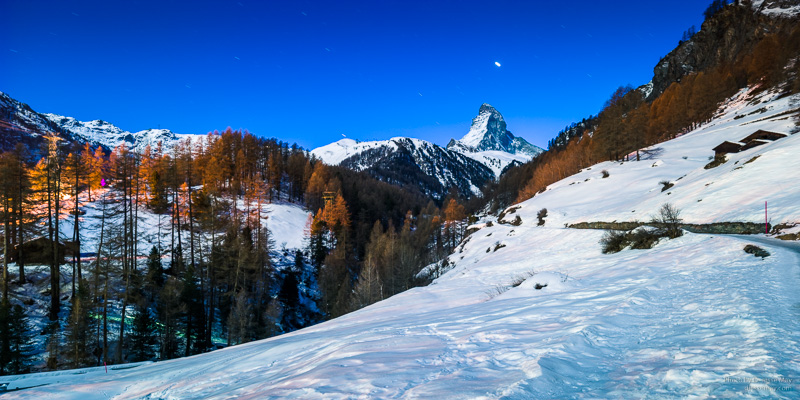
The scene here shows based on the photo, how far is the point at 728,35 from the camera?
81.6 metres

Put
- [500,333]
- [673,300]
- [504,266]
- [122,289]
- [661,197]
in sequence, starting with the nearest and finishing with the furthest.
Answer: [500,333] < [673,300] < [504,266] < [661,197] < [122,289]

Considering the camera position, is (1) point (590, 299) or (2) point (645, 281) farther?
(2) point (645, 281)

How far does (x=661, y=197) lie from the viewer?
76.7 feet

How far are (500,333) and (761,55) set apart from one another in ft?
302

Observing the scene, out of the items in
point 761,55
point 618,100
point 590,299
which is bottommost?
point 590,299

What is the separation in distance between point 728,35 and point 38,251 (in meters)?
138

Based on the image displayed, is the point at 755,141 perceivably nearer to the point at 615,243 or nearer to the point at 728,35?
the point at 615,243

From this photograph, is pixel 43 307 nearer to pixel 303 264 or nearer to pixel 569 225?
pixel 303 264

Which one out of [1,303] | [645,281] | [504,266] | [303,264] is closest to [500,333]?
[645,281]

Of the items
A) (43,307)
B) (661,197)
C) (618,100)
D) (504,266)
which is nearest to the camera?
(504,266)

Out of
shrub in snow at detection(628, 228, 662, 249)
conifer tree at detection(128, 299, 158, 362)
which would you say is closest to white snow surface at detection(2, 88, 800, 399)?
shrub in snow at detection(628, 228, 662, 249)

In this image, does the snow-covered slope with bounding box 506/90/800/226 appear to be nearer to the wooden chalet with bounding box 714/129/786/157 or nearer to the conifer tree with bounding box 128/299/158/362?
the wooden chalet with bounding box 714/129/786/157

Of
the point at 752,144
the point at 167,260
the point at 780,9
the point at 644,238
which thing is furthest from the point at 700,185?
the point at 780,9

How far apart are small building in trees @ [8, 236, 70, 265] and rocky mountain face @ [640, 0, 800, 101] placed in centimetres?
12339
